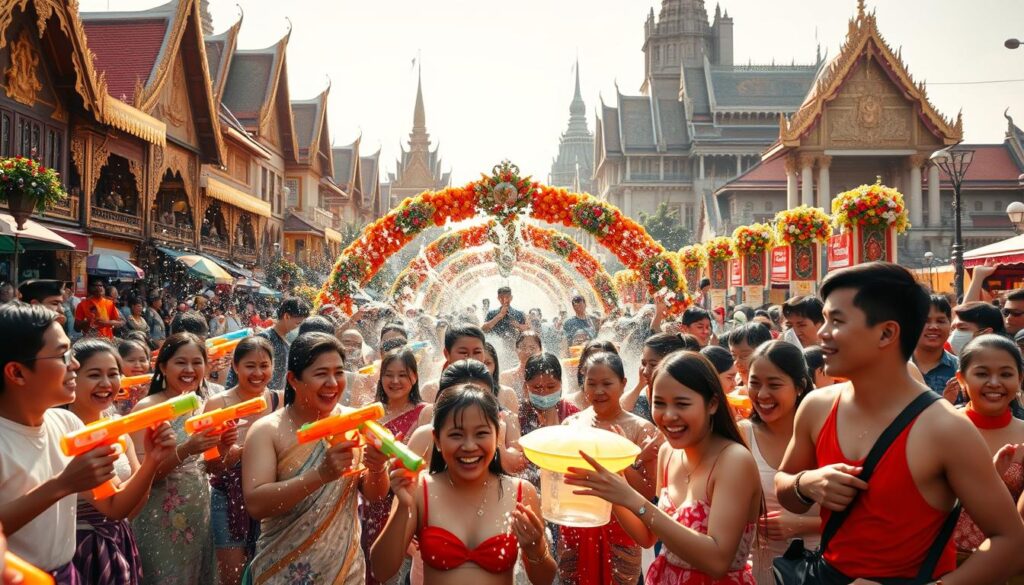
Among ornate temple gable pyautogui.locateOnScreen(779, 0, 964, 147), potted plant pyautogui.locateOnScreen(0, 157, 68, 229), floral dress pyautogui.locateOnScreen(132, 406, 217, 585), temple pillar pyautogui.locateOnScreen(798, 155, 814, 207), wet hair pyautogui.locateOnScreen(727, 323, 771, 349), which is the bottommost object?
floral dress pyautogui.locateOnScreen(132, 406, 217, 585)

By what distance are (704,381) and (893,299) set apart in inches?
28.2

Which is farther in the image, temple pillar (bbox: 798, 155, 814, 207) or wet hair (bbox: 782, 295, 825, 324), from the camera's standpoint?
temple pillar (bbox: 798, 155, 814, 207)

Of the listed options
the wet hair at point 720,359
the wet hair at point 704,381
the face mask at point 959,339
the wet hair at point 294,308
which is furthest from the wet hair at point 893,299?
the wet hair at point 294,308

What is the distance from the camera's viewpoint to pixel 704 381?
283cm

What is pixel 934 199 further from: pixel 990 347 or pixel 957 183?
pixel 990 347

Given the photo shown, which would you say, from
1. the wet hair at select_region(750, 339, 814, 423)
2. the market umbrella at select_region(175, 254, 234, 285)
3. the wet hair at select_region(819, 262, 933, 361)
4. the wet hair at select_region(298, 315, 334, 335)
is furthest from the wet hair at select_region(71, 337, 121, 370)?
the market umbrella at select_region(175, 254, 234, 285)

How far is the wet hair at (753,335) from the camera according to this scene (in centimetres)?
543

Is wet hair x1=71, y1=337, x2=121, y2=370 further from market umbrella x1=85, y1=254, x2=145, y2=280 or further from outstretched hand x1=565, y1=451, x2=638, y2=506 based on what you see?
market umbrella x1=85, y1=254, x2=145, y2=280

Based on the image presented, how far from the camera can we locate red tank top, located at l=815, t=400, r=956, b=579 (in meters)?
2.22

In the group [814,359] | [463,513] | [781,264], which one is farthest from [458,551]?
[781,264]

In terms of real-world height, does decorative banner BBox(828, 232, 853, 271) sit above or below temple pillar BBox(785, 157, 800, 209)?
below

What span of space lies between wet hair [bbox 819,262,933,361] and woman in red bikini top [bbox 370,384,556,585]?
1.36 m

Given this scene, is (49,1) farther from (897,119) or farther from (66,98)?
(897,119)

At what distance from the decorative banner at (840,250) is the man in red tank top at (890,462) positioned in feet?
40.5
